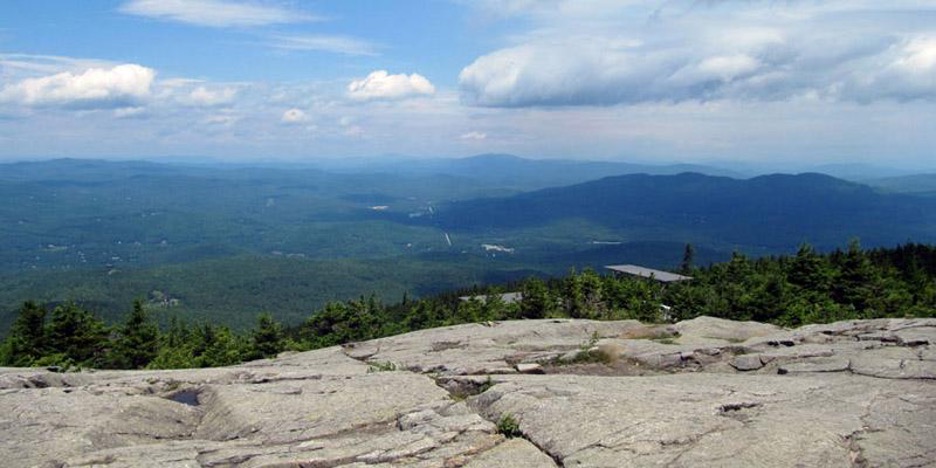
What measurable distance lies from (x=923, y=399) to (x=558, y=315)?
3764 cm

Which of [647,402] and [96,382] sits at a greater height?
[647,402]

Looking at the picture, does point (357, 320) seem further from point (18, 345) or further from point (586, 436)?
point (586, 436)

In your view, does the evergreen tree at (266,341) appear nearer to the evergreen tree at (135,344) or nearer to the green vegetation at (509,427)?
the evergreen tree at (135,344)

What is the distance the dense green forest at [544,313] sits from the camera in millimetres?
45531

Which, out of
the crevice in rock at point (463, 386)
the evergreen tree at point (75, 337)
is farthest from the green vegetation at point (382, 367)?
the evergreen tree at point (75, 337)

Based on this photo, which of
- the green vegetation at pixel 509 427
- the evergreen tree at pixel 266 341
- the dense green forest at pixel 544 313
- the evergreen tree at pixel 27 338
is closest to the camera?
the green vegetation at pixel 509 427

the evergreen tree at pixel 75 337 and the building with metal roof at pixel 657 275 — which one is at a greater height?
the evergreen tree at pixel 75 337

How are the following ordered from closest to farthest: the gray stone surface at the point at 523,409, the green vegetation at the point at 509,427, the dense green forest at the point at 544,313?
the gray stone surface at the point at 523,409, the green vegetation at the point at 509,427, the dense green forest at the point at 544,313

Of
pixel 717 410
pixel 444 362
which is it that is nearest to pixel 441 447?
pixel 717 410

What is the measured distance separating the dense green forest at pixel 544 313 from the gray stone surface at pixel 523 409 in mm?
22258

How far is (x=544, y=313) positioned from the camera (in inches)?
2056

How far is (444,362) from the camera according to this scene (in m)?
23.1

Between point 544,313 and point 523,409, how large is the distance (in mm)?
37637

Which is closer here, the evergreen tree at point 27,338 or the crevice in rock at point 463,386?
the crevice in rock at point 463,386
